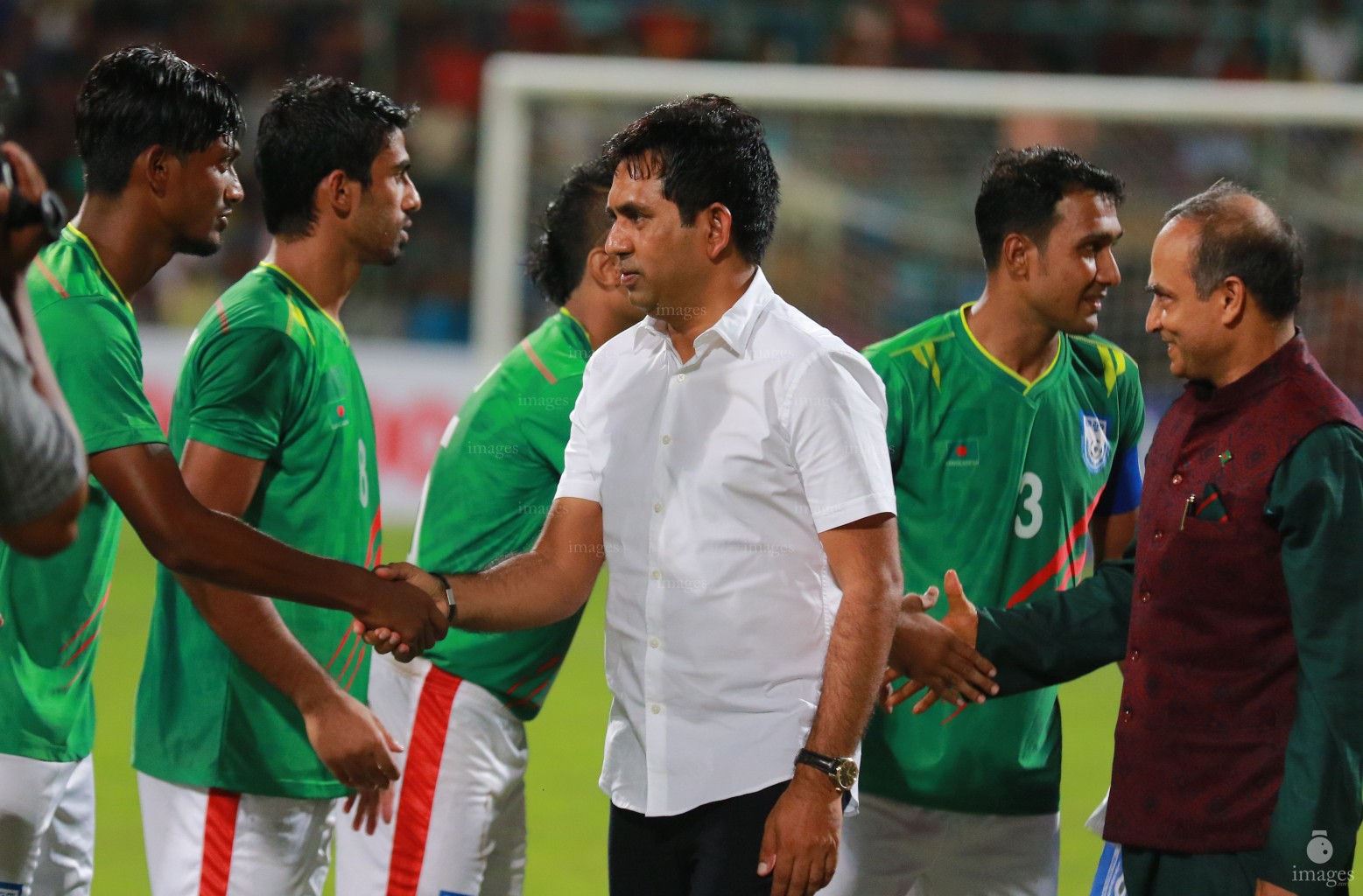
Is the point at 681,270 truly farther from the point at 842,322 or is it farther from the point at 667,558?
the point at 842,322

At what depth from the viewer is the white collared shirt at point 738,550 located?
9.30 ft

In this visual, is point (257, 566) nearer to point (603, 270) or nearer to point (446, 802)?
point (446, 802)

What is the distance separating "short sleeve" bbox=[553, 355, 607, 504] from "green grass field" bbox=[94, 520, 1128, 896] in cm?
295

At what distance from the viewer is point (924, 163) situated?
13.1 meters

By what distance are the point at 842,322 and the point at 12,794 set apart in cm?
1040

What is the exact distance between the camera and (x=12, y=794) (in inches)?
125

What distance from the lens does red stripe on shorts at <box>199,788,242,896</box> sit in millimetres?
3385

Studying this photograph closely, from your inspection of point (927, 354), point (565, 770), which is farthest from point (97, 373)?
point (565, 770)

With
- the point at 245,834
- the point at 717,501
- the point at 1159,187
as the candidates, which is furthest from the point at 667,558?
the point at 1159,187

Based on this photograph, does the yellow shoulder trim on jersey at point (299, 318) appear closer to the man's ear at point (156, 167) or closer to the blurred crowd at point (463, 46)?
the man's ear at point (156, 167)

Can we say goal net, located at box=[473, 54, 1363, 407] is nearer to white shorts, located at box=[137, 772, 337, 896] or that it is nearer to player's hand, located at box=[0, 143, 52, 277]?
white shorts, located at box=[137, 772, 337, 896]

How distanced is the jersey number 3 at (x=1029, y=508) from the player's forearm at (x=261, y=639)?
5.59 ft

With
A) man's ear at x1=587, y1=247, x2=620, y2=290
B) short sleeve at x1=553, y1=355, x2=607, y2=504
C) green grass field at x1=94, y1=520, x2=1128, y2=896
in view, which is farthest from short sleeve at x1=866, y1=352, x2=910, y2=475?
green grass field at x1=94, y1=520, x2=1128, y2=896

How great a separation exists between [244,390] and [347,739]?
0.80 metres
